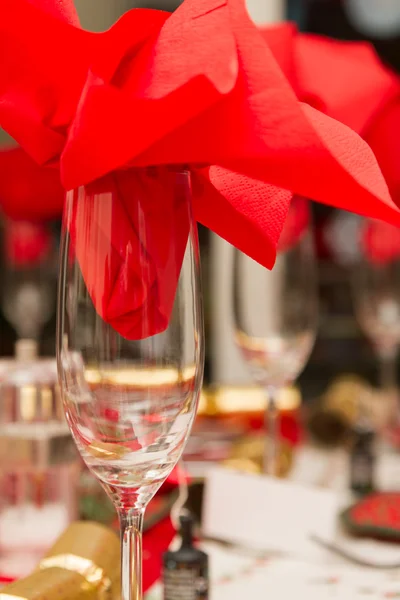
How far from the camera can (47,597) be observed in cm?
44

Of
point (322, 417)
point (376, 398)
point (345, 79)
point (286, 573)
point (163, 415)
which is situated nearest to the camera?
point (163, 415)

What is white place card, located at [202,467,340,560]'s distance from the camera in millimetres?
693

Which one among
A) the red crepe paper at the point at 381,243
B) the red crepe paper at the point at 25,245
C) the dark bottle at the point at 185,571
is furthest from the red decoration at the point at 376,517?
the red crepe paper at the point at 25,245

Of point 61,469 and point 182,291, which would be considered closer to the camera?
point 182,291

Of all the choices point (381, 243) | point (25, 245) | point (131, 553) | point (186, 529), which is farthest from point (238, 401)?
point (25, 245)

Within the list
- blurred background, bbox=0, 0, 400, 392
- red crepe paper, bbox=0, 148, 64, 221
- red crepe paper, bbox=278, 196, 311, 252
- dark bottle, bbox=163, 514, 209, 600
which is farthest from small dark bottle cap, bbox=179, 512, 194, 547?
blurred background, bbox=0, 0, 400, 392

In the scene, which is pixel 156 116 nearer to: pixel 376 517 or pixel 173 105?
pixel 173 105

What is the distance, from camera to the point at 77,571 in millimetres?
475

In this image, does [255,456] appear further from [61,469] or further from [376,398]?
[376,398]

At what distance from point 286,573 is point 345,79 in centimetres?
49

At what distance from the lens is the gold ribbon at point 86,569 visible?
1.56 ft

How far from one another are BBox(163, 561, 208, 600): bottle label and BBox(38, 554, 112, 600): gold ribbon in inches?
1.8

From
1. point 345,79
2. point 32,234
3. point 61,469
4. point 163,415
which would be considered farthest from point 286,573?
point 32,234

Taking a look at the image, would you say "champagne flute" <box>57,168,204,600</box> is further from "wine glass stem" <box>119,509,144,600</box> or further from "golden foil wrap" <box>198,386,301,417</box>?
"golden foil wrap" <box>198,386,301,417</box>
